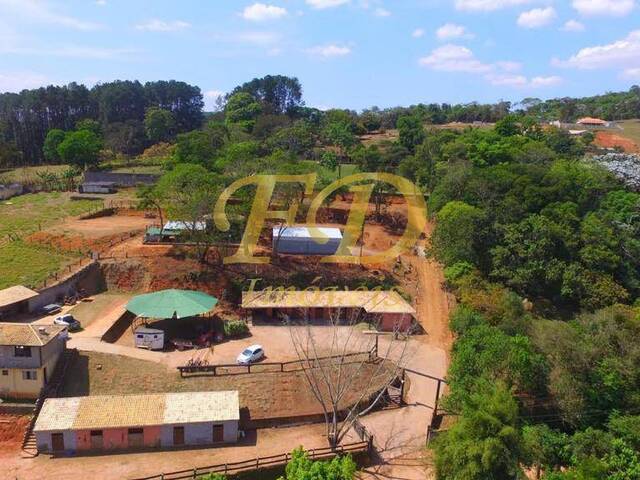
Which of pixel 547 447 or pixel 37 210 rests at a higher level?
pixel 37 210

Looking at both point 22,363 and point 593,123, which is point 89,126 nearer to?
point 22,363

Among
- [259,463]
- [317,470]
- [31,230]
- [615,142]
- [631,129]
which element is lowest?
[259,463]

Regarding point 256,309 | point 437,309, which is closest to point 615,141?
point 437,309

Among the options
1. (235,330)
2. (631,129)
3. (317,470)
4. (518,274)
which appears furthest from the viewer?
(631,129)

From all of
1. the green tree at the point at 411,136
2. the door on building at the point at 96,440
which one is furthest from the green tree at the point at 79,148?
the door on building at the point at 96,440

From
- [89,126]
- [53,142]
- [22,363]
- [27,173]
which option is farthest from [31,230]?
[89,126]

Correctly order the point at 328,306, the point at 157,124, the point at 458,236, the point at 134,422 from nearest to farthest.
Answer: the point at 134,422 → the point at 328,306 → the point at 458,236 → the point at 157,124

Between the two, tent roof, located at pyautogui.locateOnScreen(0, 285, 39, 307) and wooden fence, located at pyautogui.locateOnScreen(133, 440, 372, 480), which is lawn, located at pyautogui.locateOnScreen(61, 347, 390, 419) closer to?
wooden fence, located at pyautogui.locateOnScreen(133, 440, 372, 480)
